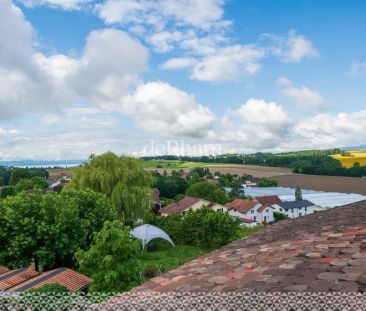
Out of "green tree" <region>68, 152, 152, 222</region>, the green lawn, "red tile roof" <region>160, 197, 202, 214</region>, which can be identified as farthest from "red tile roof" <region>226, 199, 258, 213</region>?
"green tree" <region>68, 152, 152, 222</region>

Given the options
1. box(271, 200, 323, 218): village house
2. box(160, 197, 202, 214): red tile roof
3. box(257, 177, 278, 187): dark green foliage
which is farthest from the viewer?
box(257, 177, 278, 187): dark green foliage

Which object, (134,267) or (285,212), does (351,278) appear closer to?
(134,267)

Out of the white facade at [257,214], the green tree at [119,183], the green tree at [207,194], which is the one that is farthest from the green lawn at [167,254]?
the green tree at [207,194]

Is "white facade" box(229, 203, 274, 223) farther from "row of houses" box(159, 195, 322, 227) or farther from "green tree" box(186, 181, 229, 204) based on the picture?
"green tree" box(186, 181, 229, 204)

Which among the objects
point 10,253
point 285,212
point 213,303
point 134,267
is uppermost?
point 213,303

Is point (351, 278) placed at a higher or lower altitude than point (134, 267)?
higher

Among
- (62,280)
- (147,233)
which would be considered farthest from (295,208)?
(62,280)

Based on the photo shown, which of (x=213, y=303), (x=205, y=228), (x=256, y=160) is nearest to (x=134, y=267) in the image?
(x=213, y=303)
